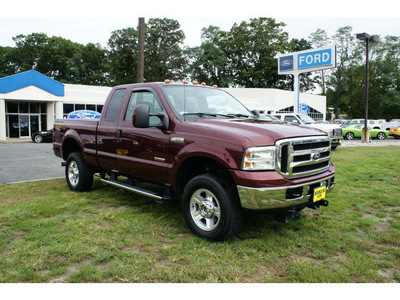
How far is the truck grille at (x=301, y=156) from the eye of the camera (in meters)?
3.71

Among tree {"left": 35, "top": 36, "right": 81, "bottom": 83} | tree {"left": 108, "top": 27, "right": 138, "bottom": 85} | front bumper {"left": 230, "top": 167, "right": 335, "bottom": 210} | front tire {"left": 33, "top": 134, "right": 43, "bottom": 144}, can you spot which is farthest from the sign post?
tree {"left": 35, "top": 36, "right": 81, "bottom": 83}

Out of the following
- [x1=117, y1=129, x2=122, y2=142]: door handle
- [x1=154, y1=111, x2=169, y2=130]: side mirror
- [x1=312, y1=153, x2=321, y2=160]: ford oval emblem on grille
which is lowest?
[x1=312, y1=153, x2=321, y2=160]: ford oval emblem on grille

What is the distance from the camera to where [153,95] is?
16.3 ft

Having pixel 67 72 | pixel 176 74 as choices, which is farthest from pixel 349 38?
pixel 67 72

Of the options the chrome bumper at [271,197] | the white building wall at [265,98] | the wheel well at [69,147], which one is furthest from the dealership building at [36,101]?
the chrome bumper at [271,197]

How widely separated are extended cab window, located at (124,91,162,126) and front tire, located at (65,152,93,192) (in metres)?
1.69

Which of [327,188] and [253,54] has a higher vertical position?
[253,54]

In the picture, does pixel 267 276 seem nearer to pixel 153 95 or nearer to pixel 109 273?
pixel 109 273

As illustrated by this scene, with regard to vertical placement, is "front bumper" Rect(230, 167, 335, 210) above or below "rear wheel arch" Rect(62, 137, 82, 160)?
below

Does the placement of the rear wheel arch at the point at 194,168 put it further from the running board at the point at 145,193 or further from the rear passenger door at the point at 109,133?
the rear passenger door at the point at 109,133

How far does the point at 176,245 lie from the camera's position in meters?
3.89

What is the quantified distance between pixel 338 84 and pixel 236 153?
66400 millimetres

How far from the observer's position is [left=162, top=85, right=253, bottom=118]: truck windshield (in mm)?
4762

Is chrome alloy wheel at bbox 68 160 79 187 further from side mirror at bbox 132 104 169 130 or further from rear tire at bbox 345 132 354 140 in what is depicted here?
rear tire at bbox 345 132 354 140
